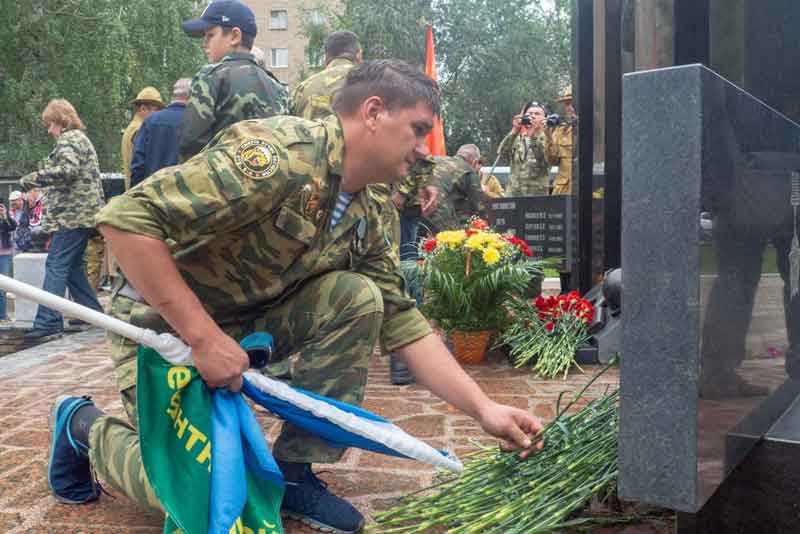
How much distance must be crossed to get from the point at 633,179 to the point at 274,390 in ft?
3.47

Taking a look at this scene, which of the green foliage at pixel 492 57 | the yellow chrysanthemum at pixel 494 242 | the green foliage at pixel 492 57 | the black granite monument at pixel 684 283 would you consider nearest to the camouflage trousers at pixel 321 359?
the black granite monument at pixel 684 283

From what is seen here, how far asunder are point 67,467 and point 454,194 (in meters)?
5.48

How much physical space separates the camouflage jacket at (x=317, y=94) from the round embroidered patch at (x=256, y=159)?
2.20 metres

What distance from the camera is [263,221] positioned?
2283 millimetres

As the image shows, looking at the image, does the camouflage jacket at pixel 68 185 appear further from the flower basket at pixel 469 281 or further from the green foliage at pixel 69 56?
the green foliage at pixel 69 56

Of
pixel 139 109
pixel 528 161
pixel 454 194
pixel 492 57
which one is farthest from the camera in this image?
pixel 492 57

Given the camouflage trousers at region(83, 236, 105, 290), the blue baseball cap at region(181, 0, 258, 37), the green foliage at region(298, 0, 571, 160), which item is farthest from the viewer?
the green foliage at region(298, 0, 571, 160)

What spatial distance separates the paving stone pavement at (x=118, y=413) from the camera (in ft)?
8.49

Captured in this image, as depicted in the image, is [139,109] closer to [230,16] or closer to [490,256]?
[230,16]

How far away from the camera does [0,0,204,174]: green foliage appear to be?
1936 cm

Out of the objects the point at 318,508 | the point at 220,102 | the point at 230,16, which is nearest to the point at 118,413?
the point at 220,102

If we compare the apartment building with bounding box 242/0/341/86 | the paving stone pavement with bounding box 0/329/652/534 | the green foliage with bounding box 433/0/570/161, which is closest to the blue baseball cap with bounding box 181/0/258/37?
the paving stone pavement with bounding box 0/329/652/534

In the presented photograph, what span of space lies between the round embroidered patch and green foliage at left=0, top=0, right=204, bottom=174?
18892mm

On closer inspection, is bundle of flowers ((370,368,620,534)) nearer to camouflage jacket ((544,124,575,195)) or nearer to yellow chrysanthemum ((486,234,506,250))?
yellow chrysanthemum ((486,234,506,250))
